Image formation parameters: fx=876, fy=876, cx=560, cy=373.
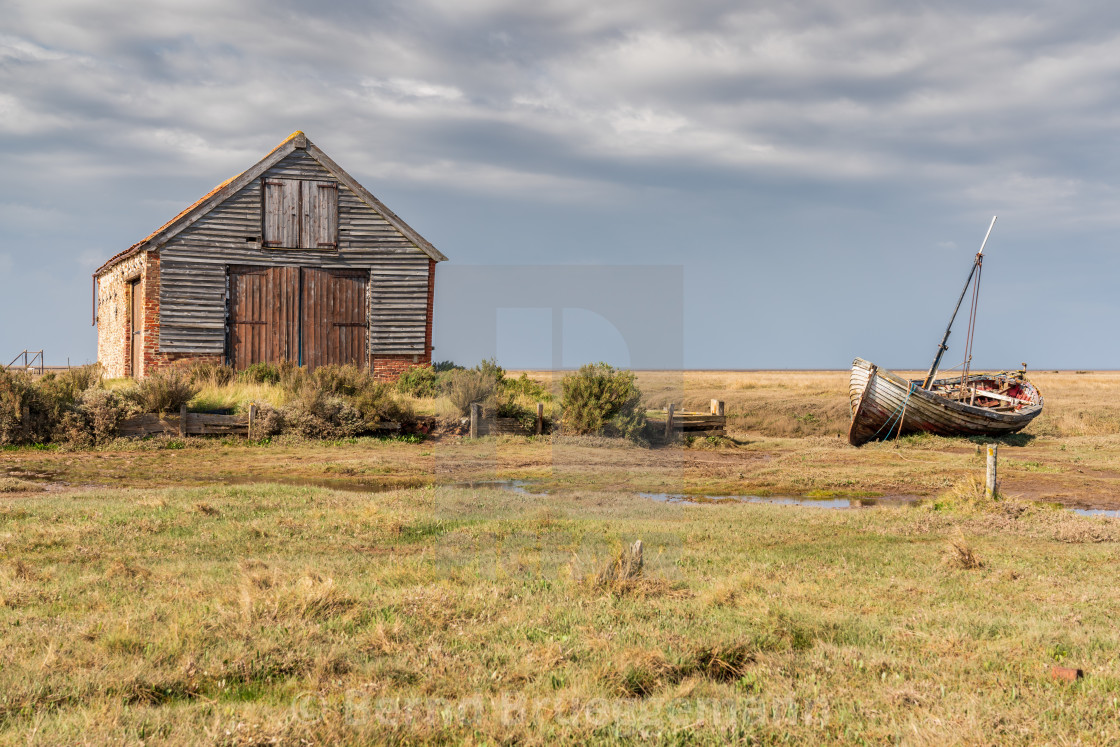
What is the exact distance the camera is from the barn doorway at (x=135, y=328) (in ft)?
88.0

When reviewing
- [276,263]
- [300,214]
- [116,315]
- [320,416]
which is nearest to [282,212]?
[300,214]

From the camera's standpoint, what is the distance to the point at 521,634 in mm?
6590

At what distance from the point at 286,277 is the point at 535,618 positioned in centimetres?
2173

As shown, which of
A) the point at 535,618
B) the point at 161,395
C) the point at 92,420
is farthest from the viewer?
the point at 161,395

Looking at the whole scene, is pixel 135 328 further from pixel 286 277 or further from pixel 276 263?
pixel 286 277

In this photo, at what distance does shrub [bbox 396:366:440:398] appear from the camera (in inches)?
1041

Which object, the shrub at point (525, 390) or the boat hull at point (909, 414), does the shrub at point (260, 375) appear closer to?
the shrub at point (525, 390)

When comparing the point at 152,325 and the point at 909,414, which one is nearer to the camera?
the point at 152,325

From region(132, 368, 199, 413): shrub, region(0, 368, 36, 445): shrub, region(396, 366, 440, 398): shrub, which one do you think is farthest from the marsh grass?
region(396, 366, 440, 398): shrub

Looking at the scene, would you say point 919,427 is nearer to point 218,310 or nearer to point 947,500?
point 947,500

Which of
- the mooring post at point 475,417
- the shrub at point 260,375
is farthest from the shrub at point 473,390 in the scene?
the shrub at point 260,375

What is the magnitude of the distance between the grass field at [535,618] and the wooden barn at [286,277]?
11.0 m

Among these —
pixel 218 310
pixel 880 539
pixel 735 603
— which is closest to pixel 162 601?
pixel 735 603

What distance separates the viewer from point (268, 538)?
10.6 meters
